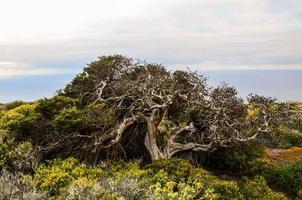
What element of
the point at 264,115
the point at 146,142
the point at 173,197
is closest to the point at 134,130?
the point at 146,142

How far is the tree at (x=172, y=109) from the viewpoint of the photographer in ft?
78.9

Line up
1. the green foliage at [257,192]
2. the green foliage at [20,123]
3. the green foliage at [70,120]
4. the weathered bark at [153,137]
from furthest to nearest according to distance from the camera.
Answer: the weathered bark at [153,137] < the green foliage at [20,123] < the green foliage at [70,120] < the green foliage at [257,192]

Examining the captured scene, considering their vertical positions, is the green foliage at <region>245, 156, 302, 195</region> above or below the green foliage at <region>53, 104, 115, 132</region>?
below

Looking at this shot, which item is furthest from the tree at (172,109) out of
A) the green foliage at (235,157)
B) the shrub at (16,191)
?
the shrub at (16,191)

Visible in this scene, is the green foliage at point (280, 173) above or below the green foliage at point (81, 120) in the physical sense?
below

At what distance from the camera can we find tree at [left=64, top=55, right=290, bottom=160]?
2405cm

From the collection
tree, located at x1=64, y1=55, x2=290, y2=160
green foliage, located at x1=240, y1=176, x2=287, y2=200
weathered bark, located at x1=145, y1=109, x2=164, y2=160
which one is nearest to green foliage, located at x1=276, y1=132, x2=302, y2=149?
tree, located at x1=64, y1=55, x2=290, y2=160

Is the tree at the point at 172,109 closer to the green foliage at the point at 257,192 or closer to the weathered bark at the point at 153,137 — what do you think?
the weathered bark at the point at 153,137

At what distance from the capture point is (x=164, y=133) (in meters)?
26.6

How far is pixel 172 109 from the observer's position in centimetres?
Answer: 2692

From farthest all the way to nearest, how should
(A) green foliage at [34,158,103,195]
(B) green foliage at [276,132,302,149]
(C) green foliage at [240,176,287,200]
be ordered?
(B) green foliage at [276,132,302,149] < (C) green foliage at [240,176,287,200] < (A) green foliage at [34,158,103,195]

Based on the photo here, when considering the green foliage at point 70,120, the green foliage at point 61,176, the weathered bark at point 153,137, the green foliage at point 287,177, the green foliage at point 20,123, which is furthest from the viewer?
the weathered bark at point 153,137

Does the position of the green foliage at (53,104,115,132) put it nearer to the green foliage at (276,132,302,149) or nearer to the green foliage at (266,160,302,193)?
Answer: the green foliage at (266,160,302,193)

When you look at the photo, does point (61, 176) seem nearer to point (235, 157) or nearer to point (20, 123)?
point (20, 123)
